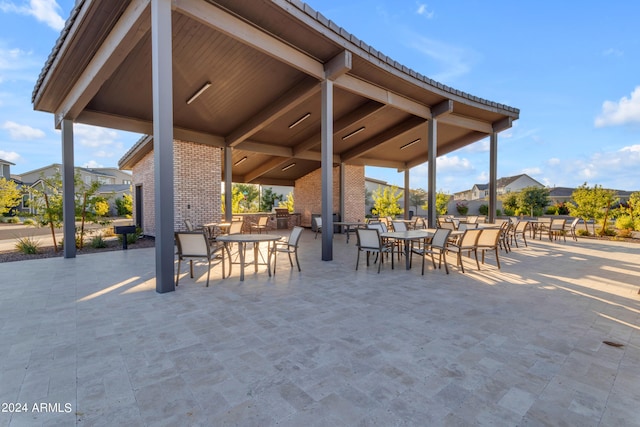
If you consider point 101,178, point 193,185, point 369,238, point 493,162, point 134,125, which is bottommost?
point 369,238

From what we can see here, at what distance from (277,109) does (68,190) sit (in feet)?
17.4

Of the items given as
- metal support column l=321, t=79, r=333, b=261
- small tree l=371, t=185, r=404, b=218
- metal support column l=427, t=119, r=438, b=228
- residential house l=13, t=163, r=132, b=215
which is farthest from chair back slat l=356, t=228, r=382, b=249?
residential house l=13, t=163, r=132, b=215

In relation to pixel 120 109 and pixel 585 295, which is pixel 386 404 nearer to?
pixel 585 295

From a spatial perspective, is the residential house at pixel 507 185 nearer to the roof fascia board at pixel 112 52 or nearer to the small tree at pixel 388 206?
the small tree at pixel 388 206

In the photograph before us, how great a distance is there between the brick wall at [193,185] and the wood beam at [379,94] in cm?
518

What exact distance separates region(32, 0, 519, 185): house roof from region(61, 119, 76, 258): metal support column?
0.41 metres

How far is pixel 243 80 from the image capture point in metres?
6.18

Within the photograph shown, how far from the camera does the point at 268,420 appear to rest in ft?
4.77

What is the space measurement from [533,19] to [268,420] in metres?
10.9

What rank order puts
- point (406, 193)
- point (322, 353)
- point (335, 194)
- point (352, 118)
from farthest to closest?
point (406, 193)
point (335, 194)
point (352, 118)
point (322, 353)

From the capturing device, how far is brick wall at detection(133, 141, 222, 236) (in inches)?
338

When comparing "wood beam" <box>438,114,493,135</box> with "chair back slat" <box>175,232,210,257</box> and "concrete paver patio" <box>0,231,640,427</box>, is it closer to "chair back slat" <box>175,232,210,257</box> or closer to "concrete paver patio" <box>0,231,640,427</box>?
"concrete paver patio" <box>0,231,640,427</box>

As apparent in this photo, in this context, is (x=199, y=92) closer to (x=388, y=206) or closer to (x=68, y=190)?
(x=68, y=190)

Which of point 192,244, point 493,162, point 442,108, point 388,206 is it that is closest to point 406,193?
point 388,206
